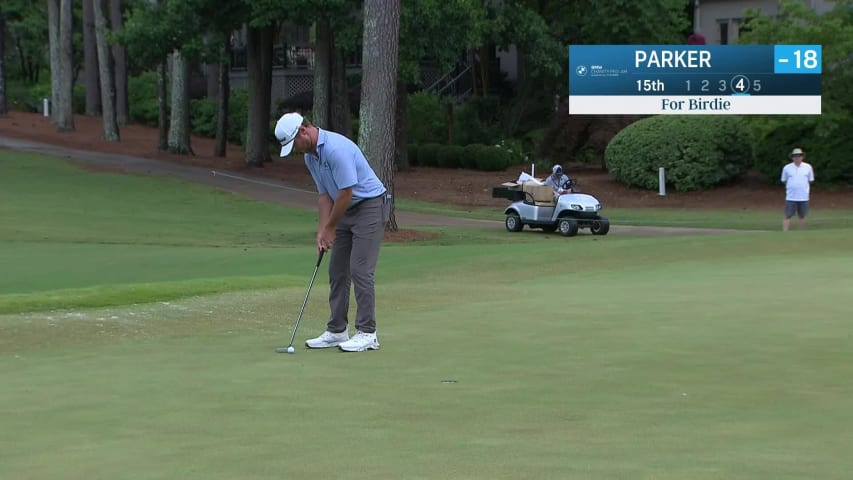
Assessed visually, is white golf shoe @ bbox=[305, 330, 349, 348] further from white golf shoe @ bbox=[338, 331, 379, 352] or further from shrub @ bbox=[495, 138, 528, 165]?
shrub @ bbox=[495, 138, 528, 165]

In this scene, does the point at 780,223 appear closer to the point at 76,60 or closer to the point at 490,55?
the point at 490,55

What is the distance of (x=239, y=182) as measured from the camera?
42562 mm

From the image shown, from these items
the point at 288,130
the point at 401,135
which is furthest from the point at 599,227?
the point at 288,130

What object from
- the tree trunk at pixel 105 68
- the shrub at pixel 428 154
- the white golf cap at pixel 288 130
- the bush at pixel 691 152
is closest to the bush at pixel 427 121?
the shrub at pixel 428 154

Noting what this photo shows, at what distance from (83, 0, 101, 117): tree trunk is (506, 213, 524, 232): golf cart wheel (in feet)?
128

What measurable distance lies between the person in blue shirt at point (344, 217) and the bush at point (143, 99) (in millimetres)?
59422

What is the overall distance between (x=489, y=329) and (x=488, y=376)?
258 cm

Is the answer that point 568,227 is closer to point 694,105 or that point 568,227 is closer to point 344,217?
point 694,105

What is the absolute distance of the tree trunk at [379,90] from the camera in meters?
27.0

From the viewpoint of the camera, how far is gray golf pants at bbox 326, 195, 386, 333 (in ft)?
32.8

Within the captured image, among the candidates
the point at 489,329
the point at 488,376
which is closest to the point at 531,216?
the point at 489,329

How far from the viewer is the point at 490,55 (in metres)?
60.4

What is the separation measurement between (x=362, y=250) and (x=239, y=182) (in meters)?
33.1

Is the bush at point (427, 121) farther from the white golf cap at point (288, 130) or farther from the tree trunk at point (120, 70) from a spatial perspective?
the white golf cap at point (288, 130)
